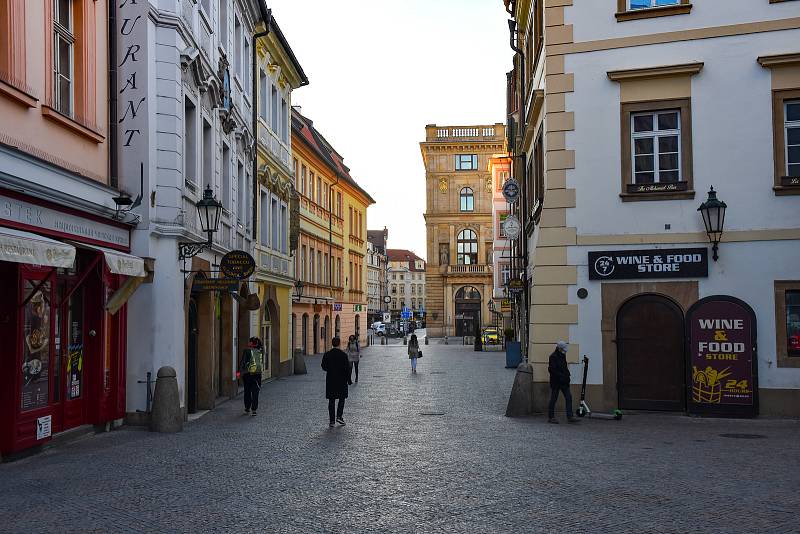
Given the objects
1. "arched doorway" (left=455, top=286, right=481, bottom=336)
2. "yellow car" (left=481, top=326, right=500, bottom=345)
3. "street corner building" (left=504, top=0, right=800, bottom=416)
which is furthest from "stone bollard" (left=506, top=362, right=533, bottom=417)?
"arched doorway" (left=455, top=286, right=481, bottom=336)

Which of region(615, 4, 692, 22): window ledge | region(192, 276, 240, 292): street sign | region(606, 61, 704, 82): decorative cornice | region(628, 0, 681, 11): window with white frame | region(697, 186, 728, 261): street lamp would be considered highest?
region(628, 0, 681, 11): window with white frame

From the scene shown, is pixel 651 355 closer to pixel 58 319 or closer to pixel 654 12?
pixel 654 12

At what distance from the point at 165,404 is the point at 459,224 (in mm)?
67704

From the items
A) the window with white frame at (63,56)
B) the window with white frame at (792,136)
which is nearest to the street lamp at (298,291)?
the window with white frame at (63,56)

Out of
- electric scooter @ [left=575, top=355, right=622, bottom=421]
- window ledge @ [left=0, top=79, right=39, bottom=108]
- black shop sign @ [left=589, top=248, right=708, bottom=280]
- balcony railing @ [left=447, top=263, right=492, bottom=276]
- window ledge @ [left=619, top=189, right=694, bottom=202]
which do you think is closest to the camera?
window ledge @ [left=0, top=79, right=39, bottom=108]

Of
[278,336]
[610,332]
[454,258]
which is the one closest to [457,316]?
[454,258]

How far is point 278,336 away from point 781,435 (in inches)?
709

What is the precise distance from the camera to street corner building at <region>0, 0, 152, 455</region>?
36.2 ft

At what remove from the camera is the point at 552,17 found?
57.5 feet

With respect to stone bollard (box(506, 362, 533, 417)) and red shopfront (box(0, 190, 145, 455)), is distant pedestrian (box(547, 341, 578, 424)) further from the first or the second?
red shopfront (box(0, 190, 145, 455))

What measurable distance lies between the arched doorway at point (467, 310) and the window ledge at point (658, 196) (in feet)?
206

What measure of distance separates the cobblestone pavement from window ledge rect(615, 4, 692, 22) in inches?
309

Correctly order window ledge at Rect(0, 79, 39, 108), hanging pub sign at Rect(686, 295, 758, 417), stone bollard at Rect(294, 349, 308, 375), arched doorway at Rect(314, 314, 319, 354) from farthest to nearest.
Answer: arched doorway at Rect(314, 314, 319, 354) < stone bollard at Rect(294, 349, 308, 375) < hanging pub sign at Rect(686, 295, 758, 417) < window ledge at Rect(0, 79, 39, 108)

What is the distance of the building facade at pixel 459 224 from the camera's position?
3130 inches
